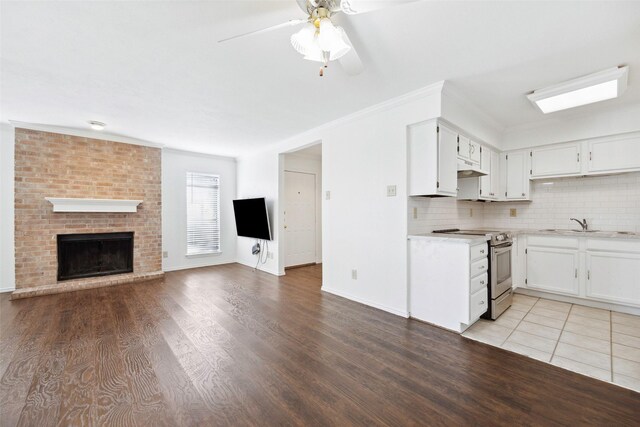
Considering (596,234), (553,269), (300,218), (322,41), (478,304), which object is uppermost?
(322,41)

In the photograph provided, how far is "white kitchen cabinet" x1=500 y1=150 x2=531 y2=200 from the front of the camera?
13.4ft

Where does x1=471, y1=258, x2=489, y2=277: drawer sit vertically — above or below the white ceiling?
below

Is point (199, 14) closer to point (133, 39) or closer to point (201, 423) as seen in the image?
point (133, 39)

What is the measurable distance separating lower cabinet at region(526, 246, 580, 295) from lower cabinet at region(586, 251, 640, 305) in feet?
0.45

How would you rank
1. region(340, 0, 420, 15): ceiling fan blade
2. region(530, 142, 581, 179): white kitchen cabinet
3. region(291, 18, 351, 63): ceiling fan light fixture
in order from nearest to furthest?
region(340, 0, 420, 15): ceiling fan blade, region(291, 18, 351, 63): ceiling fan light fixture, region(530, 142, 581, 179): white kitchen cabinet

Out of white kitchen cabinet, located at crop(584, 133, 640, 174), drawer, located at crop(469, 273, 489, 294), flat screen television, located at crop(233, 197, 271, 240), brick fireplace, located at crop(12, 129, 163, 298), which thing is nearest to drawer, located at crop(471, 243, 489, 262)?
drawer, located at crop(469, 273, 489, 294)

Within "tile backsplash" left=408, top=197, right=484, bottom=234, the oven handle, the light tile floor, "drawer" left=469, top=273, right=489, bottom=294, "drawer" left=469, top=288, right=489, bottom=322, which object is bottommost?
the light tile floor

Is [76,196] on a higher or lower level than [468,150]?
lower

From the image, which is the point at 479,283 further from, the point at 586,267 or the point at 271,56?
the point at 271,56

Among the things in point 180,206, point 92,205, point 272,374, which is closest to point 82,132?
point 92,205

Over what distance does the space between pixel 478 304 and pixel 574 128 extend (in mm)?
2920

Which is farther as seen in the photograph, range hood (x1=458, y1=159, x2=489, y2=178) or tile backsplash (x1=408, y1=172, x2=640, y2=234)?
tile backsplash (x1=408, y1=172, x2=640, y2=234)

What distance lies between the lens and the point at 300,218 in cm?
608

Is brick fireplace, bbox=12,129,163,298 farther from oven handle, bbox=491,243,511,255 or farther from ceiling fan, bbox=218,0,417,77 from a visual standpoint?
oven handle, bbox=491,243,511,255
